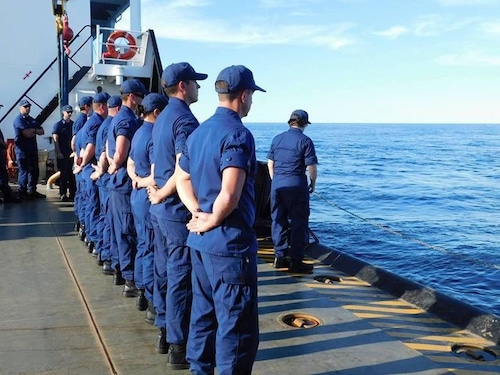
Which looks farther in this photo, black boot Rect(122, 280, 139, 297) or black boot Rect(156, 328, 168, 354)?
black boot Rect(122, 280, 139, 297)

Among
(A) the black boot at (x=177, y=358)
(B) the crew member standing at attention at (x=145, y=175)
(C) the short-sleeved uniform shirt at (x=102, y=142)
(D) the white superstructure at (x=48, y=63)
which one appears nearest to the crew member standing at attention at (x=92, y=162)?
(C) the short-sleeved uniform shirt at (x=102, y=142)

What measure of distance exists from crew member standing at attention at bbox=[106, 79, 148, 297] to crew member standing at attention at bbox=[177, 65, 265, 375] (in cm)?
181

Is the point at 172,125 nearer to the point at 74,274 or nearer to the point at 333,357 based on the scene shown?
the point at 333,357

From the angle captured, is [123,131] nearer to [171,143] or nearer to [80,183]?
[171,143]

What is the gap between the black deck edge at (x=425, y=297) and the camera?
4168 mm

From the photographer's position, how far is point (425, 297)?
4.82 metres

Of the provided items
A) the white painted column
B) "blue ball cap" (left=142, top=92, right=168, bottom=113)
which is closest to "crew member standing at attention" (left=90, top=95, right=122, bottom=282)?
"blue ball cap" (left=142, top=92, right=168, bottom=113)

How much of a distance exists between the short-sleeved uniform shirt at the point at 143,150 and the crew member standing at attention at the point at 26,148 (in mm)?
5886

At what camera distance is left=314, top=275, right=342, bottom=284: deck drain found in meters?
5.40

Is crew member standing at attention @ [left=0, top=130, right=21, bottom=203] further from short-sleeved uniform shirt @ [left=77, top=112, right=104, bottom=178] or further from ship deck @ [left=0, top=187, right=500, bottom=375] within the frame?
short-sleeved uniform shirt @ [left=77, top=112, right=104, bottom=178]

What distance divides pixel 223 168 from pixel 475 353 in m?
2.53

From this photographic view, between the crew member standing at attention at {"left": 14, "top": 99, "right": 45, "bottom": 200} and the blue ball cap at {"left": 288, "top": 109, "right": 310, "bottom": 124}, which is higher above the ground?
the blue ball cap at {"left": 288, "top": 109, "right": 310, "bottom": 124}

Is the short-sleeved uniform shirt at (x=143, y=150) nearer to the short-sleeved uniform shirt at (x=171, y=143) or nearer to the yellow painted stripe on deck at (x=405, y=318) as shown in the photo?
the short-sleeved uniform shirt at (x=171, y=143)

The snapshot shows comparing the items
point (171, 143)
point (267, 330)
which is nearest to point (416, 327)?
point (267, 330)
